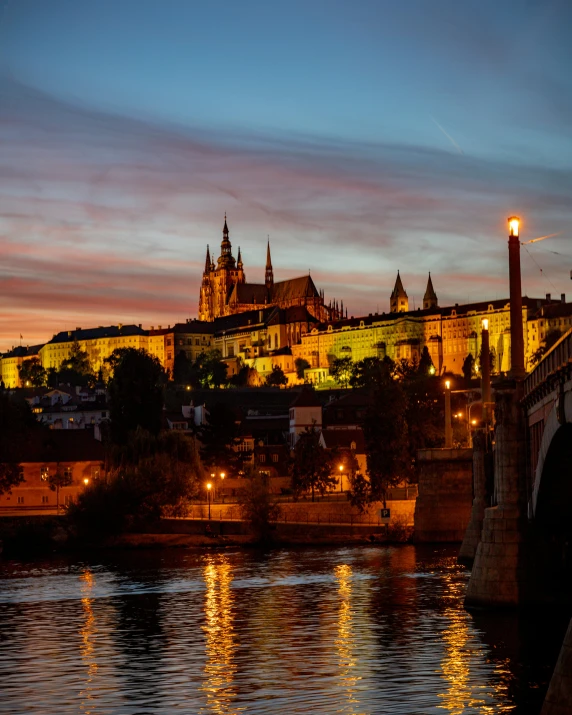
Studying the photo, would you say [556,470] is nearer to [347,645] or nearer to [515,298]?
[347,645]

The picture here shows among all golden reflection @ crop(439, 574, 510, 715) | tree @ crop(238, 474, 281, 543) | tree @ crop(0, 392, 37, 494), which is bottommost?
golden reflection @ crop(439, 574, 510, 715)

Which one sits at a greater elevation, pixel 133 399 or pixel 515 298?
pixel 515 298

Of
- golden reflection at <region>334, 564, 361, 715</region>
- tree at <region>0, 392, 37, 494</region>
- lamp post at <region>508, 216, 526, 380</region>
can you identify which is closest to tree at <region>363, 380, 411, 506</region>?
tree at <region>0, 392, 37, 494</region>

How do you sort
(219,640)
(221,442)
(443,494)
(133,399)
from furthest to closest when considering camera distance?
(221,442)
(133,399)
(443,494)
(219,640)

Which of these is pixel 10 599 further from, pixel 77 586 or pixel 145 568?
pixel 145 568

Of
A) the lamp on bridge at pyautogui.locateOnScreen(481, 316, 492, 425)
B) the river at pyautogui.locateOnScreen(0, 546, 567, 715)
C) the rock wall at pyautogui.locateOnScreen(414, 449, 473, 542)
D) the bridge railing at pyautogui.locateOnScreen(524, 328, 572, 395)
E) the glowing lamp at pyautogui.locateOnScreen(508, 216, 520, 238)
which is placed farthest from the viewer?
the rock wall at pyautogui.locateOnScreen(414, 449, 473, 542)

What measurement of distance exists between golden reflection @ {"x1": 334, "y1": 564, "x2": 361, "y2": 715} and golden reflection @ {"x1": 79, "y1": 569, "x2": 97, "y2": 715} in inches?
196

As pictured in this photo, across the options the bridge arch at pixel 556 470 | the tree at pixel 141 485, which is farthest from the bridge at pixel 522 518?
the tree at pixel 141 485

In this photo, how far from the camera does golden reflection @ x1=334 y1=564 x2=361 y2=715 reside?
28.4 metres

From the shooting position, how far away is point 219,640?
36.7 meters

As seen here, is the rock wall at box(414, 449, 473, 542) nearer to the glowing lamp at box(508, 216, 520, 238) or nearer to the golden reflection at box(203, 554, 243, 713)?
the golden reflection at box(203, 554, 243, 713)

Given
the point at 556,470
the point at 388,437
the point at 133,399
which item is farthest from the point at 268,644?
the point at 133,399

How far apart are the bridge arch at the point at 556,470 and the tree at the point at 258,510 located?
35.5 meters

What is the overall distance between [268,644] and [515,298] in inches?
446
